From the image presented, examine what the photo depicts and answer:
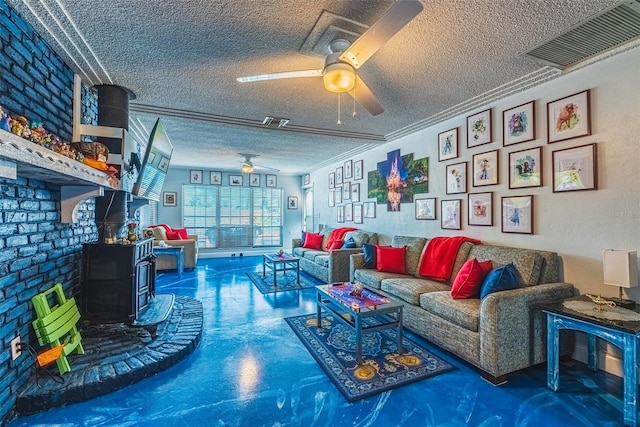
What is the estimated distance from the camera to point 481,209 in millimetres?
3287

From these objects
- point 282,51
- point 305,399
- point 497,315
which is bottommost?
point 305,399

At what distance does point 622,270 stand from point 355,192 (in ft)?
13.6

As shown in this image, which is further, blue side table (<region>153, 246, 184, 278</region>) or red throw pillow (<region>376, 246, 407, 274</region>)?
blue side table (<region>153, 246, 184, 278</region>)

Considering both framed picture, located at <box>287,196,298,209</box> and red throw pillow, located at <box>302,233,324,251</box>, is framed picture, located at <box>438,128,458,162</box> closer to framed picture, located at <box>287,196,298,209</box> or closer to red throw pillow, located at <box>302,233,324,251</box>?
red throw pillow, located at <box>302,233,324,251</box>

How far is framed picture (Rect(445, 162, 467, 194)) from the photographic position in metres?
3.49

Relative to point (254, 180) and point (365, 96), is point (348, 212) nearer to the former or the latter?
point (254, 180)

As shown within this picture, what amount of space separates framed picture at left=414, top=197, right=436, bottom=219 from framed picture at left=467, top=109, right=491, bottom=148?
90cm

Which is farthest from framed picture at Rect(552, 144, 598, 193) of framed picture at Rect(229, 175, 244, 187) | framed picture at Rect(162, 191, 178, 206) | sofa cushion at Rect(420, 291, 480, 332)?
framed picture at Rect(162, 191, 178, 206)

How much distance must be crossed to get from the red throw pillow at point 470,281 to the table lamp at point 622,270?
808mm

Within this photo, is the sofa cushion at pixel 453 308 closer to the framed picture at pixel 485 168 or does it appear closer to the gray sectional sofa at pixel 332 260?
the framed picture at pixel 485 168

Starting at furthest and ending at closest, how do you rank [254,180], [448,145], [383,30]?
1. [254,180]
2. [448,145]
3. [383,30]

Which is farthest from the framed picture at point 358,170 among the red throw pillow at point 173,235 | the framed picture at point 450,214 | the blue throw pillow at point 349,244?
the red throw pillow at point 173,235

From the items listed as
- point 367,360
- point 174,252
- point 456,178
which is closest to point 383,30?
point 367,360

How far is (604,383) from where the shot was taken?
2.11m
